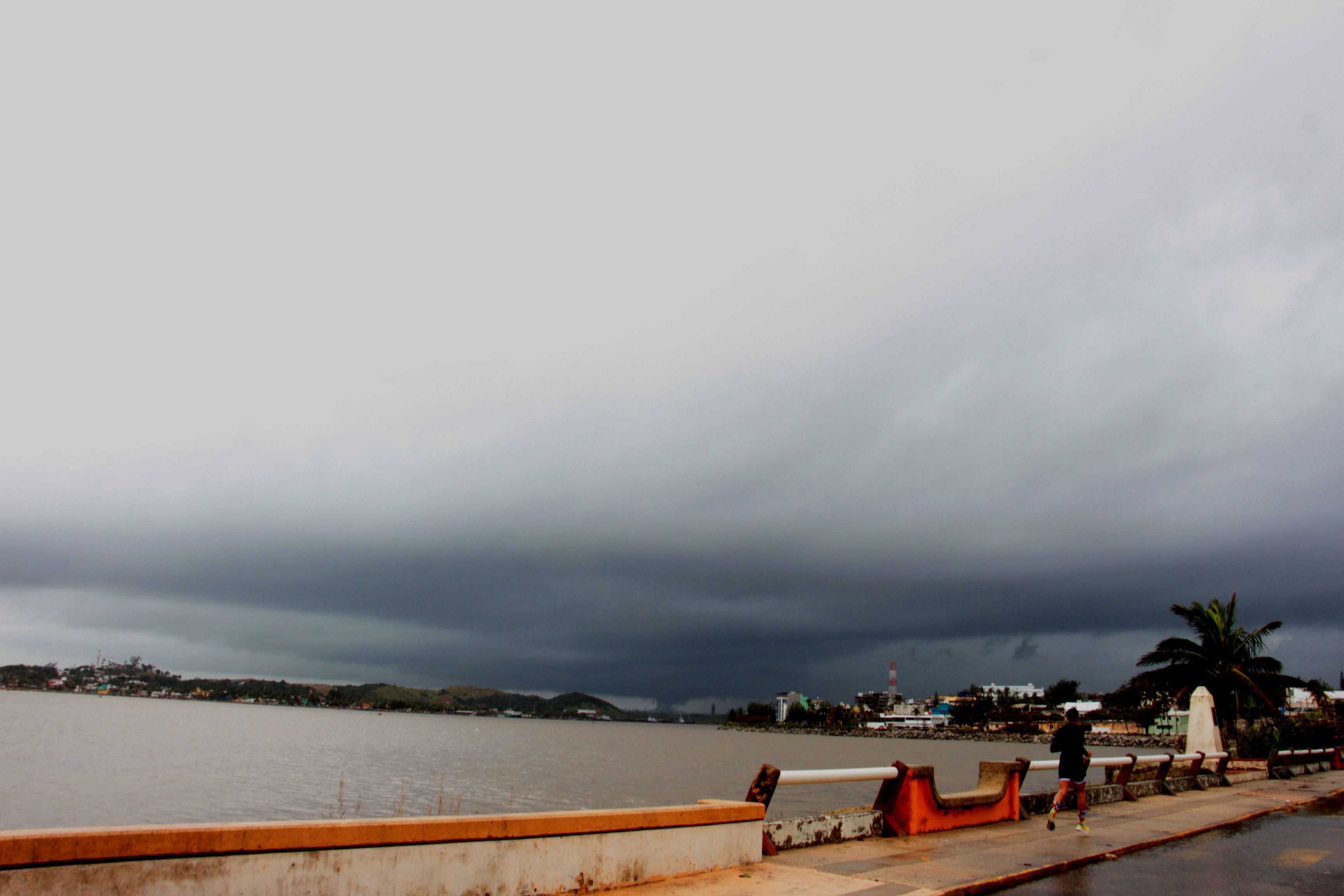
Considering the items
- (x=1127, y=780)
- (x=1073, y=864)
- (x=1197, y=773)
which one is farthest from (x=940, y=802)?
(x=1197, y=773)

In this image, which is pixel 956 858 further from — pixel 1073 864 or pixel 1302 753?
pixel 1302 753

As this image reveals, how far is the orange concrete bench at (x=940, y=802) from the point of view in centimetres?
1120

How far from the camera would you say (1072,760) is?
13711 mm

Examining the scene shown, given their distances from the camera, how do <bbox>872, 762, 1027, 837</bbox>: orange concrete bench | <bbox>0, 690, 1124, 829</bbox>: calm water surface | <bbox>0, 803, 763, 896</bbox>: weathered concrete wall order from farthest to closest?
<bbox>0, 690, 1124, 829</bbox>: calm water surface → <bbox>872, 762, 1027, 837</bbox>: orange concrete bench → <bbox>0, 803, 763, 896</bbox>: weathered concrete wall

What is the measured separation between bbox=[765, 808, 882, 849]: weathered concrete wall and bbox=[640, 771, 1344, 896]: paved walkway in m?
0.12

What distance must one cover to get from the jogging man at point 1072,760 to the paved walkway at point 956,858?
450 mm

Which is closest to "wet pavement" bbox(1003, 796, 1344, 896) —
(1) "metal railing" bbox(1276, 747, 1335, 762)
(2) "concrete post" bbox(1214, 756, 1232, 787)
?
(2) "concrete post" bbox(1214, 756, 1232, 787)

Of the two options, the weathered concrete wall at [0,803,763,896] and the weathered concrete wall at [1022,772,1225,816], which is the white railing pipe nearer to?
the weathered concrete wall at [0,803,763,896]

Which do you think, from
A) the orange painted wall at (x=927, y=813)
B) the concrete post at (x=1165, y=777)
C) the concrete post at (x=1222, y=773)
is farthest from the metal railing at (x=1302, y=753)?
the orange painted wall at (x=927, y=813)

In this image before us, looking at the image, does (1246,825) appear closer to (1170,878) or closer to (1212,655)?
(1170,878)

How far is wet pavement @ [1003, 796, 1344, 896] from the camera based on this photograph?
8.73 metres

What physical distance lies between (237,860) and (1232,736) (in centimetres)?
4377

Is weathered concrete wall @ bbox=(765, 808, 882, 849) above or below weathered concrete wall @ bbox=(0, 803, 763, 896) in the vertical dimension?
below

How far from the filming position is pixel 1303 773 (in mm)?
27406
